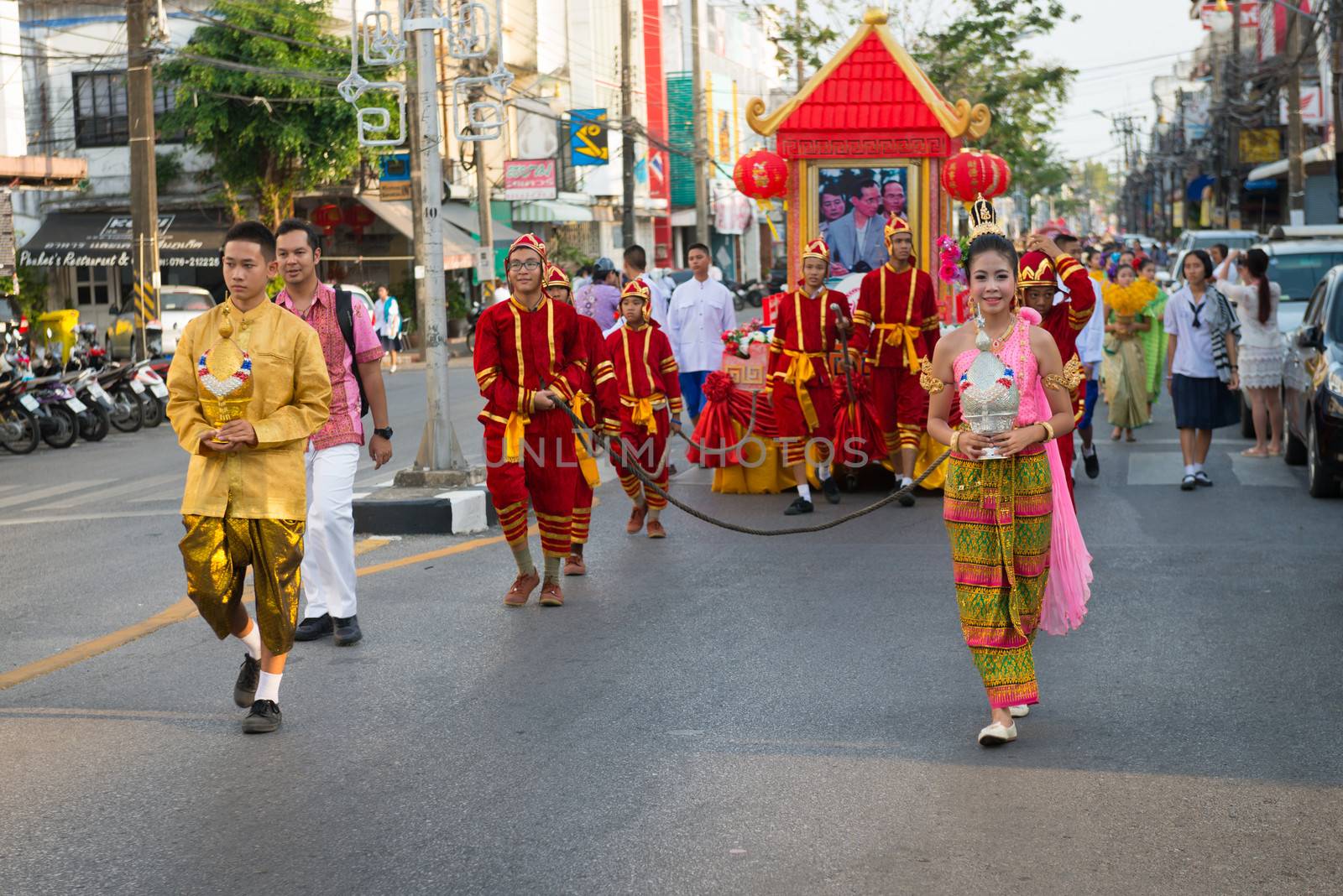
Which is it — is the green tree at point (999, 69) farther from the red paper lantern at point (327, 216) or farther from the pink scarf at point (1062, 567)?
the pink scarf at point (1062, 567)

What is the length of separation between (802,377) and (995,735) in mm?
6032

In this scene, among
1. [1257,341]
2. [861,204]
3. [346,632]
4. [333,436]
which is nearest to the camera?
[333,436]

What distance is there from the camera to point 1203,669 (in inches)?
271

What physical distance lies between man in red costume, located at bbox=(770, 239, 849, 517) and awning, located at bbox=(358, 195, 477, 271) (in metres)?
24.1

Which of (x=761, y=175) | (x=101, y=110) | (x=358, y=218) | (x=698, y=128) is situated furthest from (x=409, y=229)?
(x=761, y=175)

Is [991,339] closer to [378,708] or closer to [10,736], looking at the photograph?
[378,708]

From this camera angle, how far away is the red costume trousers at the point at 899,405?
40.1 feet

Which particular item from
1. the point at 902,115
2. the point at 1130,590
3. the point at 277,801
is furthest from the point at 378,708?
the point at 902,115

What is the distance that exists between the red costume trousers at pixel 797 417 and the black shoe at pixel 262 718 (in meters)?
6.07

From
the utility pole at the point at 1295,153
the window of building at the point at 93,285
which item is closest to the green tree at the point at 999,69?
the utility pole at the point at 1295,153

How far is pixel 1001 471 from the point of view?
19.6 feet

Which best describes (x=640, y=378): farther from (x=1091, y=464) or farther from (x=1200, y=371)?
(x=1200, y=371)

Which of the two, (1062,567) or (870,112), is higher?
(870,112)

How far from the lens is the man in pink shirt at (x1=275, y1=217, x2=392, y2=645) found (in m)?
7.48
